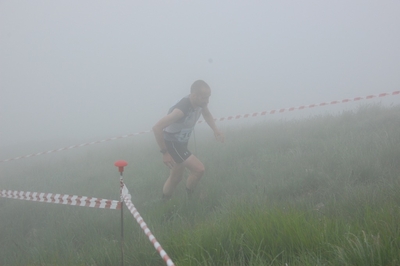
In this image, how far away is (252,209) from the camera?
153 inches

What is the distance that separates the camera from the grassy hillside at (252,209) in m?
2.82

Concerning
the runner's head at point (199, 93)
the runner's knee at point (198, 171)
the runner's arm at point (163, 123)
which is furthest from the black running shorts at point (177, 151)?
the runner's head at point (199, 93)

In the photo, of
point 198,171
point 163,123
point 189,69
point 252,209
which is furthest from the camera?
point 189,69

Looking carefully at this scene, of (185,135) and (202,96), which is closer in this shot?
(202,96)

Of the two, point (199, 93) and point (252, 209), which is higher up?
point (199, 93)

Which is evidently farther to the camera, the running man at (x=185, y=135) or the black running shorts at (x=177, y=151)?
the black running shorts at (x=177, y=151)

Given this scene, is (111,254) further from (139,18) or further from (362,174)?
(139,18)

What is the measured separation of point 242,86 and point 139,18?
132 meters

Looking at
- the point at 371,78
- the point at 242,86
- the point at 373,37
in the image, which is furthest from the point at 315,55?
the point at 371,78

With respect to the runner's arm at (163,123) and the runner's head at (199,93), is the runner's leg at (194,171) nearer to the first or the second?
the runner's arm at (163,123)

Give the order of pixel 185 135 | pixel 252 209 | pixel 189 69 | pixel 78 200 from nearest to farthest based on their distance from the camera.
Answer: pixel 252 209 < pixel 78 200 < pixel 185 135 < pixel 189 69

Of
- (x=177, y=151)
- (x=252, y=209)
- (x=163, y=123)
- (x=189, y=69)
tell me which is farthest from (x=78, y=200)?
(x=189, y=69)

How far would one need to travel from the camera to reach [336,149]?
5.71 m

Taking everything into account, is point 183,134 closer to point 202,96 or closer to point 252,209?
point 202,96
